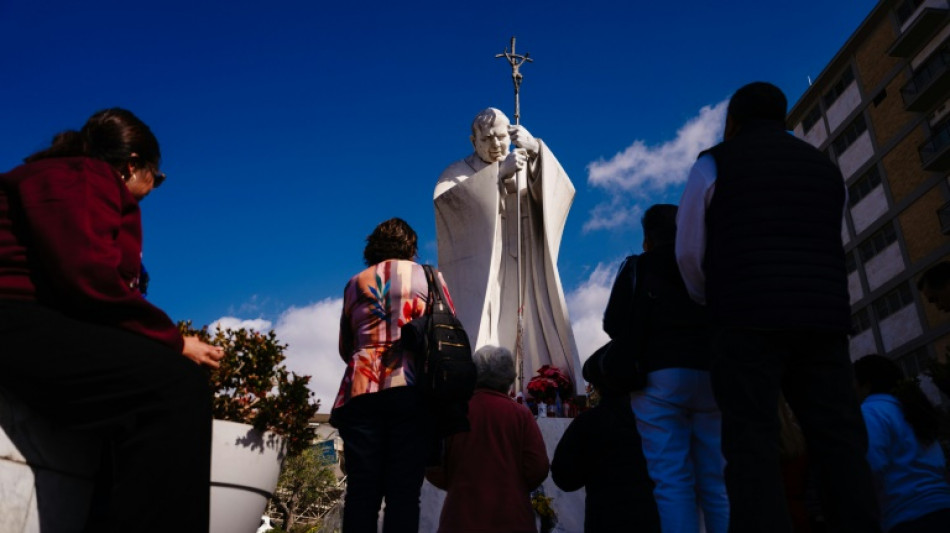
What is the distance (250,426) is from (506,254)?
223 inches

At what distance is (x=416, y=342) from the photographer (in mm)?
3559

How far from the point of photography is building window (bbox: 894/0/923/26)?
3219 cm

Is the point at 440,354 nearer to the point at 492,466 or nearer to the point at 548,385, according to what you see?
the point at 492,466

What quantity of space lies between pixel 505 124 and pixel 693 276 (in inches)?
246

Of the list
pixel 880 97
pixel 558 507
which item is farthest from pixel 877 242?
pixel 558 507

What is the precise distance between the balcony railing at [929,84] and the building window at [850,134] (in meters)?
3.69

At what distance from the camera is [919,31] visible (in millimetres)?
31172

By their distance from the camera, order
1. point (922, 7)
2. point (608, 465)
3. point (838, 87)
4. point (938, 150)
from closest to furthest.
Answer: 1. point (608, 465)
2. point (938, 150)
3. point (922, 7)
4. point (838, 87)

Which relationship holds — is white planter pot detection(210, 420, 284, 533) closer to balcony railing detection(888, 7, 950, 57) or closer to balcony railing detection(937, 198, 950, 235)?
balcony railing detection(937, 198, 950, 235)

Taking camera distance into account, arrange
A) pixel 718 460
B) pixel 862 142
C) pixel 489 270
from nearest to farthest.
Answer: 1. pixel 718 460
2. pixel 489 270
3. pixel 862 142

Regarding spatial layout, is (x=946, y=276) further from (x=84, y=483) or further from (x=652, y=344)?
(x=84, y=483)

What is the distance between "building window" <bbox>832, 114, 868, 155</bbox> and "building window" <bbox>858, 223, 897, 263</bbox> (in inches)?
194

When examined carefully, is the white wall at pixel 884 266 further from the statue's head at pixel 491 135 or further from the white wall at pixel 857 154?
the statue's head at pixel 491 135

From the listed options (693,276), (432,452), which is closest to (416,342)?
(432,452)
